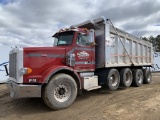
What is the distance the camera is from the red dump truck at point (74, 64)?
6895mm

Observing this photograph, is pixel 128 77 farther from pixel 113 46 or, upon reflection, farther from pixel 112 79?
pixel 113 46

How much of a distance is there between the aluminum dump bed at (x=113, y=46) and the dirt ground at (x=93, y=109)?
70.6 inches

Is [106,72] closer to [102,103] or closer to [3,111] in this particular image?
[102,103]

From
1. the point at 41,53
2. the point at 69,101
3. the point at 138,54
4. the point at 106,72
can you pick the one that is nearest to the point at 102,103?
the point at 69,101

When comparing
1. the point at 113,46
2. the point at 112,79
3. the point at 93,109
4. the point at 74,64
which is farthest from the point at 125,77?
the point at 93,109

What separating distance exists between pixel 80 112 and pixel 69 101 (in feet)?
2.36

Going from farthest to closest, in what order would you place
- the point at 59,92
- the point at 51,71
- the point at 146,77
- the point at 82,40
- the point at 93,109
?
the point at 146,77
the point at 82,40
the point at 59,92
the point at 93,109
the point at 51,71

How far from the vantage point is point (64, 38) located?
865cm

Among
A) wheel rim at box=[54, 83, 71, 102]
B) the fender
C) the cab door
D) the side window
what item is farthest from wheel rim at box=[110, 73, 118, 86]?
the fender

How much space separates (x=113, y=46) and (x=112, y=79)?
1.52 m


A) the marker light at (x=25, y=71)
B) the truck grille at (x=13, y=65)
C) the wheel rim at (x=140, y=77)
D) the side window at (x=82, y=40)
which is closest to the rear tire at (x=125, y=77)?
the wheel rim at (x=140, y=77)

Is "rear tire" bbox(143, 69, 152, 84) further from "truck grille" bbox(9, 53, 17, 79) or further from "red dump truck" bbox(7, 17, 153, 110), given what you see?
"truck grille" bbox(9, 53, 17, 79)

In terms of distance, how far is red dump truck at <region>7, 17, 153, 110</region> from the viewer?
6895 millimetres

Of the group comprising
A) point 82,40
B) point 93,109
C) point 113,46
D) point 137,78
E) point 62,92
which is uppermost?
point 82,40
